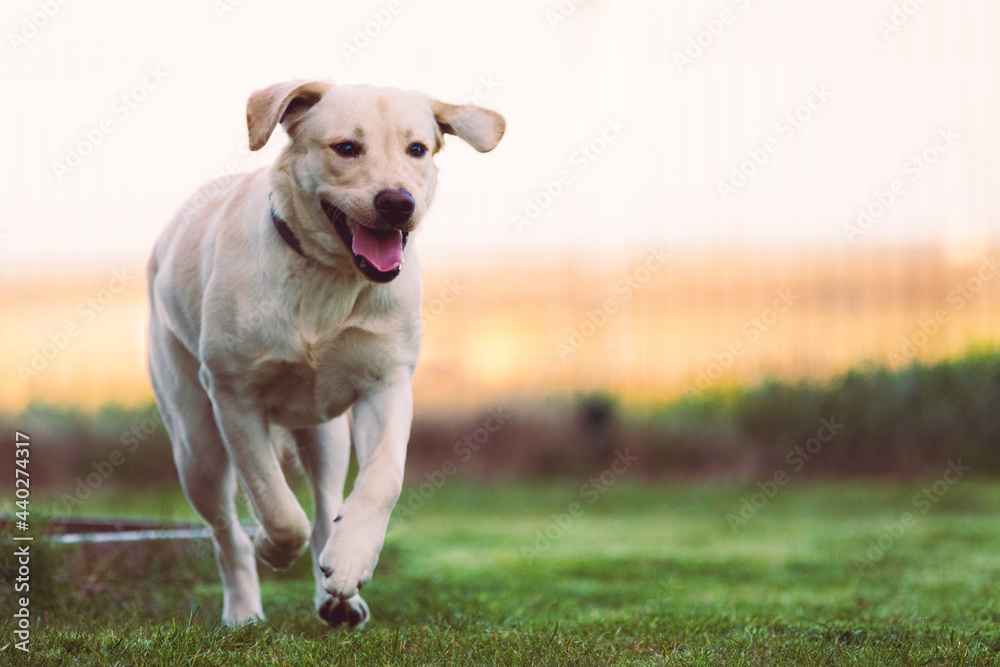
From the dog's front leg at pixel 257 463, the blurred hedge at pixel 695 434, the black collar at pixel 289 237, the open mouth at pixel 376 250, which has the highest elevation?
the open mouth at pixel 376 250

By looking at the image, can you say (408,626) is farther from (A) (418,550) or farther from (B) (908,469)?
(B) (908,469)

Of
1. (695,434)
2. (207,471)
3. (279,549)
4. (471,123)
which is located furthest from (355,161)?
(695,434)

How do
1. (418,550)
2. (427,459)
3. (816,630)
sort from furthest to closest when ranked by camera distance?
1. (427,459)
2. (418,550)
3. (816,630)

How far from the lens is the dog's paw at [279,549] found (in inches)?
149

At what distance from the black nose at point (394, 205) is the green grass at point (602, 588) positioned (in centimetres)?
120

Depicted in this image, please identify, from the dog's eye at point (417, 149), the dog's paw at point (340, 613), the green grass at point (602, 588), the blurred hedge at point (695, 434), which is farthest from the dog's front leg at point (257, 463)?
the blurred hedge at point (695, 434)

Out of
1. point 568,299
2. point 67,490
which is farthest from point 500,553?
point 568,299

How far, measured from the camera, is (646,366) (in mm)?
11172

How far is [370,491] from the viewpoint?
10.8ft

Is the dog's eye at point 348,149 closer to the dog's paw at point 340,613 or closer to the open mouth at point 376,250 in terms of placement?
A: the open mouth at point 376,250

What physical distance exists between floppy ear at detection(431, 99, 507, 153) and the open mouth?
1.72 ft

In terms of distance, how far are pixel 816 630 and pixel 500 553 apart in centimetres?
344

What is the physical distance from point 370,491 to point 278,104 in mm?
1200

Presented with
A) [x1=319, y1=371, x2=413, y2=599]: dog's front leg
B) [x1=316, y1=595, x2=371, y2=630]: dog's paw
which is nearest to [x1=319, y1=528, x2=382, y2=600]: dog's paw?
[x1=319, y1=371, x2=413, y2=599]: dog's front leg
